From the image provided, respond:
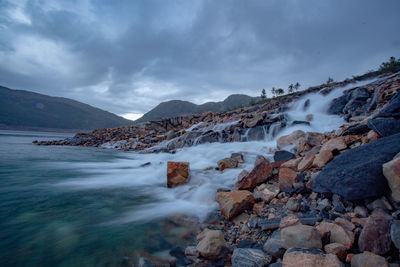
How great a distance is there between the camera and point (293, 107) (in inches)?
599

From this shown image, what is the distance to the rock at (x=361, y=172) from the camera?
1.98m

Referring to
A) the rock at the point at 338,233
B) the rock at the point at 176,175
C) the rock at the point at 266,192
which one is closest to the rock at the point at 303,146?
the rock at the point at 266,192

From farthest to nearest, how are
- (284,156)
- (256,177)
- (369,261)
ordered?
(284,156) < (256,177) < (369,261)

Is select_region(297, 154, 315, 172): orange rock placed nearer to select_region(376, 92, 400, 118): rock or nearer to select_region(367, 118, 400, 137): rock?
Answer: select_region(367, 118, 400, 137): rock

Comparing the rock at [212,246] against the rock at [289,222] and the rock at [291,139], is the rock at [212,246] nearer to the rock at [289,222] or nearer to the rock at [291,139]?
the rock at [289,222]

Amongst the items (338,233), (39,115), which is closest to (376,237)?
(338,233)

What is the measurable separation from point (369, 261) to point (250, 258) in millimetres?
929

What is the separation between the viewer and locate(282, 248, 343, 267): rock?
135 centimetres

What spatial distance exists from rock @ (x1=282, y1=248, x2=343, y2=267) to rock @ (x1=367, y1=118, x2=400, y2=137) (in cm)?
268

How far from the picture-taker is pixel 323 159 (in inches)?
130

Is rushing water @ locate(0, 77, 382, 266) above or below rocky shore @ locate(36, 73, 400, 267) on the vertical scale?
below

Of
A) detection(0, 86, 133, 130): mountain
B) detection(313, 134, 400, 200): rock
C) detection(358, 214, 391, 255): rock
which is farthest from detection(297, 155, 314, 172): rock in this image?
detection(0, 86, 133, 130): mountain

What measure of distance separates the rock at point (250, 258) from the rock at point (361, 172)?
122 centimetres

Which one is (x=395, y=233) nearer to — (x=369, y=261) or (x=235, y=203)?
(x=369, y=261)
